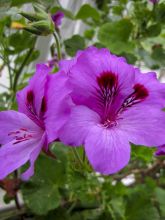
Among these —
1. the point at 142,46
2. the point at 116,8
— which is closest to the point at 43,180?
the point at 142,46

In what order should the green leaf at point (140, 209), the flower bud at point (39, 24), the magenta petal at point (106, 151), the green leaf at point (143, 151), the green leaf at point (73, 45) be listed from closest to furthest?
the magenta petal at point (106, 151), the flower bud at point (39, 24), the green leaf at point (143, 151), the green leaf at point (140, 209), the green leaf at point (73, 45)

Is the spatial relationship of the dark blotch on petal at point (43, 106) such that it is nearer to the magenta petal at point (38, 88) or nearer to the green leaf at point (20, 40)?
the magenta petal at point (38, 88)

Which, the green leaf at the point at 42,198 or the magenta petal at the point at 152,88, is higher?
the magenta petal at the point at 152,88

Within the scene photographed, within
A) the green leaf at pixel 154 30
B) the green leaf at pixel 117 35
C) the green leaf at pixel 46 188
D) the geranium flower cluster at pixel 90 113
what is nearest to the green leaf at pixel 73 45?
the green leaf at pixel 117 35

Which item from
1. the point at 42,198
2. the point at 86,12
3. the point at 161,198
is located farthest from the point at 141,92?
the point at 86,12

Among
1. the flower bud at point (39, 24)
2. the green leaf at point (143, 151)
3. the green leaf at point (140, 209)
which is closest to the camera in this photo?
the flower bud at point (39, 24)

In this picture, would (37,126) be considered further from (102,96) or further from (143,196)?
(143,196)

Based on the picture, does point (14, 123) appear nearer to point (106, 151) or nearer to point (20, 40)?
point (106, 151)

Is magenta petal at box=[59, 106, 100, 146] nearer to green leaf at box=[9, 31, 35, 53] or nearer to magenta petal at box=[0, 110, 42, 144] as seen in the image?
magenta petal at box=[0, 110, 42, 144]

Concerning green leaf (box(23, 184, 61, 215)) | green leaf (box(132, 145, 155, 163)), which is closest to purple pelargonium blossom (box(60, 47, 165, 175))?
green leaf (box(132, 145, 155, 163))
